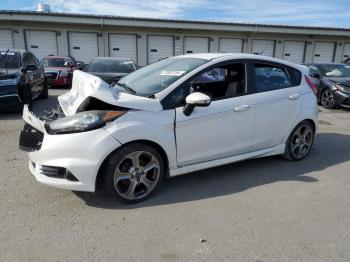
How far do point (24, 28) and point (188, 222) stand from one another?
74.6 feet

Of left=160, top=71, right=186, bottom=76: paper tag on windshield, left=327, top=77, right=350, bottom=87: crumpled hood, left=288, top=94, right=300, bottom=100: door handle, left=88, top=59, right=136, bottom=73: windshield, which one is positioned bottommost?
left=327, top=77, right=350, bottom=87: crumpled hood

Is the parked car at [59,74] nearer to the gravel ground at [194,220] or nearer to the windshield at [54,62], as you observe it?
the windshield at [54,62]

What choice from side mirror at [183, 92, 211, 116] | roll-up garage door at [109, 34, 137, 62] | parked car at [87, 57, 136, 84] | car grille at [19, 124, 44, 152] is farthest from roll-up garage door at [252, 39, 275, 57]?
car grille at [19, 124, 44, 152]

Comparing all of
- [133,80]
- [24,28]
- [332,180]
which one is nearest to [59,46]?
[24,28]

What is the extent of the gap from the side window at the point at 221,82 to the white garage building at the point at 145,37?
1938cm

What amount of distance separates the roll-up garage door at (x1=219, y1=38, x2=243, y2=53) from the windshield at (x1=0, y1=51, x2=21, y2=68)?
61.6 feet

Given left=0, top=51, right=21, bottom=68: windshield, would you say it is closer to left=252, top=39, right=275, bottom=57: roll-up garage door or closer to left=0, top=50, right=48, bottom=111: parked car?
left=0, top=50, right=48, bottom=111: parked car

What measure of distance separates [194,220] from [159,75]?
6.03 ft

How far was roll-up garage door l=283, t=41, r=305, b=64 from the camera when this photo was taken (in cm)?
2641

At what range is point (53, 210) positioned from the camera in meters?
3.17

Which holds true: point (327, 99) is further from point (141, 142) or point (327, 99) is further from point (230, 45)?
point (230, 45)

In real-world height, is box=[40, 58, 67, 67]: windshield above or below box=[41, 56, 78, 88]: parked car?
above

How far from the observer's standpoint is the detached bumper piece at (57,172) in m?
3.06

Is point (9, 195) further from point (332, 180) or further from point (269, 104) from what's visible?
point (332, 180)
